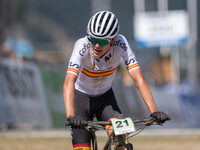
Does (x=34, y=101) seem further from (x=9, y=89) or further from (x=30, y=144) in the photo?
(x=30, y=144)

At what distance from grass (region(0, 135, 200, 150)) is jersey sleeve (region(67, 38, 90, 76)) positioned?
456cm

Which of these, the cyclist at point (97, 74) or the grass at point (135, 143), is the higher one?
the cyclist at point (97, 74)

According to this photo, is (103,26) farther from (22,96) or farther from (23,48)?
(23,48)

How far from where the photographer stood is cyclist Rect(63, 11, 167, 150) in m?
4.77

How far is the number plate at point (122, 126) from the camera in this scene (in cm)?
422

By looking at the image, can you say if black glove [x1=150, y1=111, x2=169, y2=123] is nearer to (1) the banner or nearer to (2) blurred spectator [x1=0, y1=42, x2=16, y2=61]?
(2) blurred spectator [x1=0, y1=42, x2=16, y2=61]

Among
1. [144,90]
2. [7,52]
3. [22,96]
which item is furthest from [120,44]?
[22,96]

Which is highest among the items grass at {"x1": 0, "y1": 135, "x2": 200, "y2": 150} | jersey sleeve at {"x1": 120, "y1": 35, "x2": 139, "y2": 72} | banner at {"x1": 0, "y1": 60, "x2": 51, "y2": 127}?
jersey sleeve at {"x1": 120, "y1": 35, "x2": 139, "y2": 72}

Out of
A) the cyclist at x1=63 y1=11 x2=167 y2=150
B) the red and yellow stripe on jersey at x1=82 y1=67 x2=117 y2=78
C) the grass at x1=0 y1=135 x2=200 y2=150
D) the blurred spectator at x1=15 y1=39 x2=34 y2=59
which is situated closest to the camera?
the cyclist at x1=63 y1=11 x2=167 y2=150

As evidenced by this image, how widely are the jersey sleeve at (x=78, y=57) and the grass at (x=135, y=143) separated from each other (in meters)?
4.56

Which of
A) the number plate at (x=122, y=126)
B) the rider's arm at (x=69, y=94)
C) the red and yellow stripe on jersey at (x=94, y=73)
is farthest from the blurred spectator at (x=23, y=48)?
the number plate at (x=122, y=126)

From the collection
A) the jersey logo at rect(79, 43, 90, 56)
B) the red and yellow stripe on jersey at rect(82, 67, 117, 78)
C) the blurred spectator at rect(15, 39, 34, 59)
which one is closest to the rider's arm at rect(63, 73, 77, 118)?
the jersey logo at rect(79, 43, 90, 56)

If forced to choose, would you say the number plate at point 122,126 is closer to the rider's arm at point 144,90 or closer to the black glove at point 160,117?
the black glove at point 160,117

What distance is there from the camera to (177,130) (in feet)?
44.0
